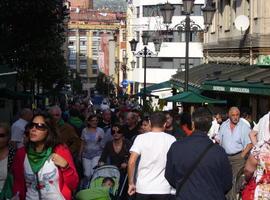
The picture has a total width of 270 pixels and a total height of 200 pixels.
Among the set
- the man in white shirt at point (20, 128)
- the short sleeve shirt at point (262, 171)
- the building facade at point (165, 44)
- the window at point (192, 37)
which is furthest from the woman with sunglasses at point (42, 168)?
the window at point (192, 37)

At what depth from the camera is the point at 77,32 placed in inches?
6890

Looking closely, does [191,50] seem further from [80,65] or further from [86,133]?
[80,65]

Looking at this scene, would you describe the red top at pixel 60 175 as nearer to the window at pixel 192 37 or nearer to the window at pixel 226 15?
the window at pixel 226 15

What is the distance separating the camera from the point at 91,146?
1318 centimetres

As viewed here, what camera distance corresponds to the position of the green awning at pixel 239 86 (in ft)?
67.0

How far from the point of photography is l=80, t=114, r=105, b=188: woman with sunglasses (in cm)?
1296

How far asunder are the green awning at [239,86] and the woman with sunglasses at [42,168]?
14.0 meters

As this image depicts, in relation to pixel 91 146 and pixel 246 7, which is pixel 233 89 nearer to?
pixel 246 7

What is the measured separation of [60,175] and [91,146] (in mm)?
6510

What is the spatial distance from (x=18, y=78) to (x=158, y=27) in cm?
4284

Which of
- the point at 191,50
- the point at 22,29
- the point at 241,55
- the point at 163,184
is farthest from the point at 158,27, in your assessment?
the point at 163,184

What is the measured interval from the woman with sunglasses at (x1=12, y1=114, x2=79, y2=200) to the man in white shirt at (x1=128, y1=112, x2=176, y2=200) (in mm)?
1713

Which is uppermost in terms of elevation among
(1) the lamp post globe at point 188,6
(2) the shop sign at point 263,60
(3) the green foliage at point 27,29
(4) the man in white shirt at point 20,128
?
(1) the lamp post globe at point 188,6

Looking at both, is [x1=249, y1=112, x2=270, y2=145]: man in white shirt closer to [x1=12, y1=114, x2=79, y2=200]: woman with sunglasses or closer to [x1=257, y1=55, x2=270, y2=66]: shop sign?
[x1=12, y1=114, x2=79, y2=200]: woman with sunglasses
